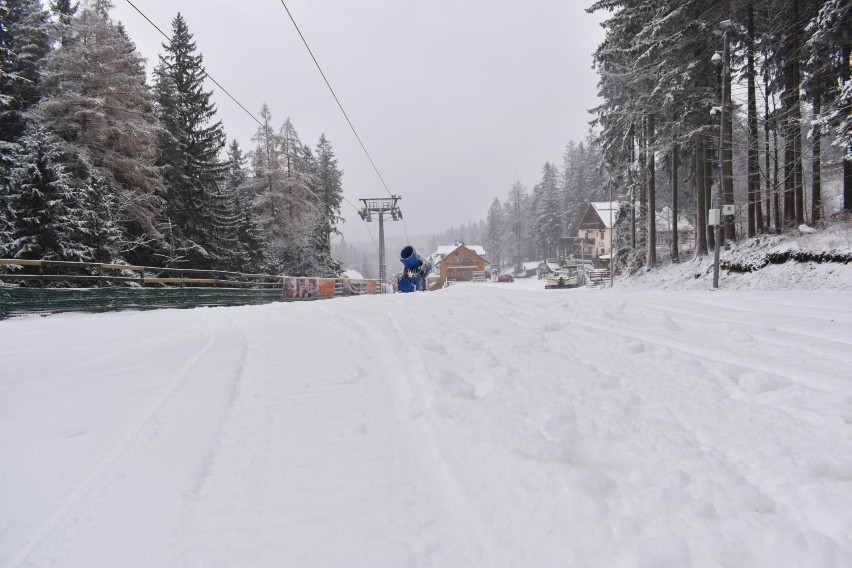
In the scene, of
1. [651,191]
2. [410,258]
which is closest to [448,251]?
[651,191]

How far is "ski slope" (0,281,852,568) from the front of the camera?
167 cm

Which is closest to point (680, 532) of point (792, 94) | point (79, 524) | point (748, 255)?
point (79, 524)

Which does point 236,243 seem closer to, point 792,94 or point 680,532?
point 680,532

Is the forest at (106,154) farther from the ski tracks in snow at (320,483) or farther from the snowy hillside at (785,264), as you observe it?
the snowy hillside at (785,264)

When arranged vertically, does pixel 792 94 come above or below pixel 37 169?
above

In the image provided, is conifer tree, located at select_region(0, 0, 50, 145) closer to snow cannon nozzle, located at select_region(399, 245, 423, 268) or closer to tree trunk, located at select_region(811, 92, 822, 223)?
snow cannon nozzle, located at select_region(399, 245, 423, 268)

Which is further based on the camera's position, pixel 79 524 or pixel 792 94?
pixel 792 94

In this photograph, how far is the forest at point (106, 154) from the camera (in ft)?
40.2

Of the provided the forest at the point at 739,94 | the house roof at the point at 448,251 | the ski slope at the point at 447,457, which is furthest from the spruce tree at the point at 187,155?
the house roof at the point at 448,251

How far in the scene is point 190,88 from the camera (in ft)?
76.9

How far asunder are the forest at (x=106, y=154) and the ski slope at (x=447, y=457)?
1181cm

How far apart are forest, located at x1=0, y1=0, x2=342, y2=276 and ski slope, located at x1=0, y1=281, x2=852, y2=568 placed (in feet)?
38.7

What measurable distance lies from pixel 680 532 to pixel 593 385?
1.52 m

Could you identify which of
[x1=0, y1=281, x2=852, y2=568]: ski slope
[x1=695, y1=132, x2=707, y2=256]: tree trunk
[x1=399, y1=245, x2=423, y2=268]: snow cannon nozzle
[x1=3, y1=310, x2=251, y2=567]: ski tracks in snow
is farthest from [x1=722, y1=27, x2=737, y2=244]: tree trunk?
[x1=3, y1=310, x2=251, y2=567]: ski tracks in snow
